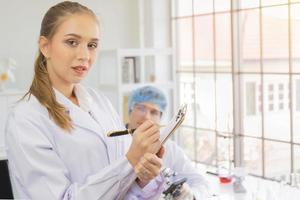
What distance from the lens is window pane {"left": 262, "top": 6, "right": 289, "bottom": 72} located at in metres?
3.07

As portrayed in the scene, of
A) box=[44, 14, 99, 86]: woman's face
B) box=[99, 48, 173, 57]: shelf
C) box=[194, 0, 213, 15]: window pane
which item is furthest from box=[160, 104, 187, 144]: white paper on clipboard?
box=[194, 0, 213, 15]: window pane

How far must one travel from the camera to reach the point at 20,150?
3.65ft

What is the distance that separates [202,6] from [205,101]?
2.58ft

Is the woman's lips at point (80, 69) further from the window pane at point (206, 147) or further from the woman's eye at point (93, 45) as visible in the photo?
the window pane at point (206, 147)

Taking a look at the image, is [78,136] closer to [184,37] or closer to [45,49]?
[45,49]

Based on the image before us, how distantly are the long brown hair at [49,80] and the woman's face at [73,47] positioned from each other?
0.02 m

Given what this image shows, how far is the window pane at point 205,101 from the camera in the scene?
370 centimetres

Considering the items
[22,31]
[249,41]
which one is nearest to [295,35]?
[249,41]

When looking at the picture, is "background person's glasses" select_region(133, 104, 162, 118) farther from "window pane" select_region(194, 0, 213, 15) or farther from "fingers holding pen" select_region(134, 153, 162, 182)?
"window pane" select_region(194, 0, 213, 15)

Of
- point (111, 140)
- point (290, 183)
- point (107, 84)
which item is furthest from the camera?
point (107, 84)

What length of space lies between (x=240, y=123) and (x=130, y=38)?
1.28 meters

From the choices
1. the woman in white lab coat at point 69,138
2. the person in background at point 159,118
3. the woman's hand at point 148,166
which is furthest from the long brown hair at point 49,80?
the person in background at point 159,118

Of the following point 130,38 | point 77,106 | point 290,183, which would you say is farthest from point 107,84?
point 77,106

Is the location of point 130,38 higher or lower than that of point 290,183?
higher
